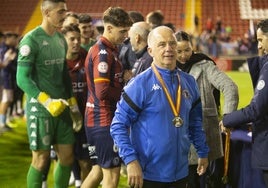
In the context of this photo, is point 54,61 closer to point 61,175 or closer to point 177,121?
point 61,175

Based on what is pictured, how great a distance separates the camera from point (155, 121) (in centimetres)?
284

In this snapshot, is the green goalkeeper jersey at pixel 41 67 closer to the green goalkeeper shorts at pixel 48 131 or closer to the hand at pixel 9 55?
the green goalkeeper shorts at pixel 48 131

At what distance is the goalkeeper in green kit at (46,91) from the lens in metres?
3.88

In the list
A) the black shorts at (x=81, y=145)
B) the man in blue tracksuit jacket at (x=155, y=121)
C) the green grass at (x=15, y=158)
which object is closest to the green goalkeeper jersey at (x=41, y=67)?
the black shorts at (x=81, y=145)

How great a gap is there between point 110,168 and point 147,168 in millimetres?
1005

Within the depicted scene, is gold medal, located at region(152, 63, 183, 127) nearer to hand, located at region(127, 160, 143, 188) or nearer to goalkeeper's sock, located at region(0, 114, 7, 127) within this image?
hand, located at region(127, 160, 143, 188)

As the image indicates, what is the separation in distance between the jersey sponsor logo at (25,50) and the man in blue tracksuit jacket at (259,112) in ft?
5.14

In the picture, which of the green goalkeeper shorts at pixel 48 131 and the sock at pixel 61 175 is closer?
the green goalkeeper shorts at pixel 48 131

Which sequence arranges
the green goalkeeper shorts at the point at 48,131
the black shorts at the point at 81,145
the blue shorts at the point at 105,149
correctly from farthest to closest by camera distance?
the black shorts at the point at 81,145 → the green goalkeeper shorts at the point at 48,131 → the blue shorts at the point at 105,149

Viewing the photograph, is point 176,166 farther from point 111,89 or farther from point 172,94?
point 111,89

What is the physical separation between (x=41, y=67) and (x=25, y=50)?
0.67 ft

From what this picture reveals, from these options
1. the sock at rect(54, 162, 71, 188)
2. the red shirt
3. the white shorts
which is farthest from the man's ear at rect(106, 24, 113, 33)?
the white shorts

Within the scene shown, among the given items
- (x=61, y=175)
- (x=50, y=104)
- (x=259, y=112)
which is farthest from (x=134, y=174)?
(x=61, y=175)

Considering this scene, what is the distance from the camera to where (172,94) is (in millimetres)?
2859
